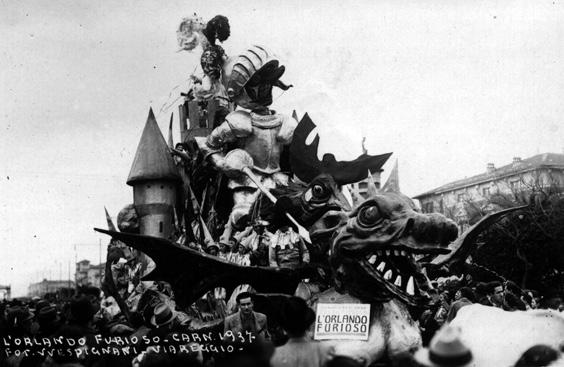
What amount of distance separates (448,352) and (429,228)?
2.56 m

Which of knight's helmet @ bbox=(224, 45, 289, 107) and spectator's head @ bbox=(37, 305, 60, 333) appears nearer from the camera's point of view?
spectator's head @ bbox=(37, 305, 60, 333)

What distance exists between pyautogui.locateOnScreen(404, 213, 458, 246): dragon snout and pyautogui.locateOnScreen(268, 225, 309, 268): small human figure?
407 centimetres

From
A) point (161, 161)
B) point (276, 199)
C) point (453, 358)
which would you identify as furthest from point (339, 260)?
point (161, 161)

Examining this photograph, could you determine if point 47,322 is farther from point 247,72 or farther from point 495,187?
point 495,187

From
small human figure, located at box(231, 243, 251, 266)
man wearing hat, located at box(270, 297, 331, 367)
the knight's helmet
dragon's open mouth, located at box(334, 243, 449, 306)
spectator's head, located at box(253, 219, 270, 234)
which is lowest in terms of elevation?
man wearing hat, located at box(270, 297, 331, 367)

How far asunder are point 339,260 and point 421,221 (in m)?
0.81

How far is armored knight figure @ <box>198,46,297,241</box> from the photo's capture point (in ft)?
40.9

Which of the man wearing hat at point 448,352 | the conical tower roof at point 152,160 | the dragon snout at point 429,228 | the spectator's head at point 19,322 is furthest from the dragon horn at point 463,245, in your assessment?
the conical tower roof at point 152,160

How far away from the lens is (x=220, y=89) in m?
15.0

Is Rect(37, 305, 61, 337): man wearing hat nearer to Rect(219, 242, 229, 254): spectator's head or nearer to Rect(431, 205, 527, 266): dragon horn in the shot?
Rect(431, 205, 527, 266): dragon horn

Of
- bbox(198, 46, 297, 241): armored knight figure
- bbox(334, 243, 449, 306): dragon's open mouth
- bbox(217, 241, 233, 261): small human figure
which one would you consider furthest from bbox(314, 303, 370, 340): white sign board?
bbox(198, 46, 297, 241): armored knight figure

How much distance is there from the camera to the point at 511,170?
4069 cm

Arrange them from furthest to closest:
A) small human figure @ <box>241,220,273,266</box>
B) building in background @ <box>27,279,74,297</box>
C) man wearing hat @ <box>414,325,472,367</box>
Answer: building in background @ <box>27,279,74,297</box> < small human figure @ <box>241,220,273,266</box> < man wearing hat @ <box>414,325,472,367</box>

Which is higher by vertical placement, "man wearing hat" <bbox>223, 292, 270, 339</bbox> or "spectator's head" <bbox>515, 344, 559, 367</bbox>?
"man wearing hat" <bbox>223, 292, 270, 339</bbox>
